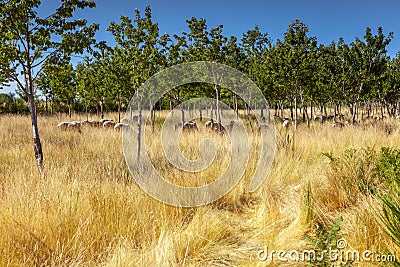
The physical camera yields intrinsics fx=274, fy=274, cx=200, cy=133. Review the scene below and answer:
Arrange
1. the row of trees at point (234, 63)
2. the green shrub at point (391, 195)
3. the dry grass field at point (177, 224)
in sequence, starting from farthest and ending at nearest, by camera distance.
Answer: the row of trees at point (234, 63) < the dry grass field at point (177, 224) < the green shrub at point (391, 195)

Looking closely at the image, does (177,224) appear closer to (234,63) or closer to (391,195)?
(391,195)

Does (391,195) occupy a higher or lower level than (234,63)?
lower

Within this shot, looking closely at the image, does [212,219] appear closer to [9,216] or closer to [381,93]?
[9,216]

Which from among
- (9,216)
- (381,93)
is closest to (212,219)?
(9,216)

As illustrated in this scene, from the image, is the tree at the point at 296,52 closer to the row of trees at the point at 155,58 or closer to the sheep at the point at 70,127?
the row of trees at the point at 155,58

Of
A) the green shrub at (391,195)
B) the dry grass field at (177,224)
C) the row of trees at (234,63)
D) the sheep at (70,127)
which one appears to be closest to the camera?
the green shrub at (391,195)

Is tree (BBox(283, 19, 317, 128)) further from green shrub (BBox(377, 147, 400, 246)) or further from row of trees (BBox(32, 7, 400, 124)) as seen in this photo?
green shrub (BBox(377, 147, 400, 246))

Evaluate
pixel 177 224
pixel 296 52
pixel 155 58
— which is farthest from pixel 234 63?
pixel 177 224

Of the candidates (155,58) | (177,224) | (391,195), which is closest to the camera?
(391,195)

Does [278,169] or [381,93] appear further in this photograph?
[381,93]

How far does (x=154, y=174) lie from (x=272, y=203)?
6.63 ft

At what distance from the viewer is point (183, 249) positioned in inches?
109

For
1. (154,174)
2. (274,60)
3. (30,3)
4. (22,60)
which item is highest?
(274,60)

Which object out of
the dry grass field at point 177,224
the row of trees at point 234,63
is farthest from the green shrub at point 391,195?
the row of trees at point 234,63
